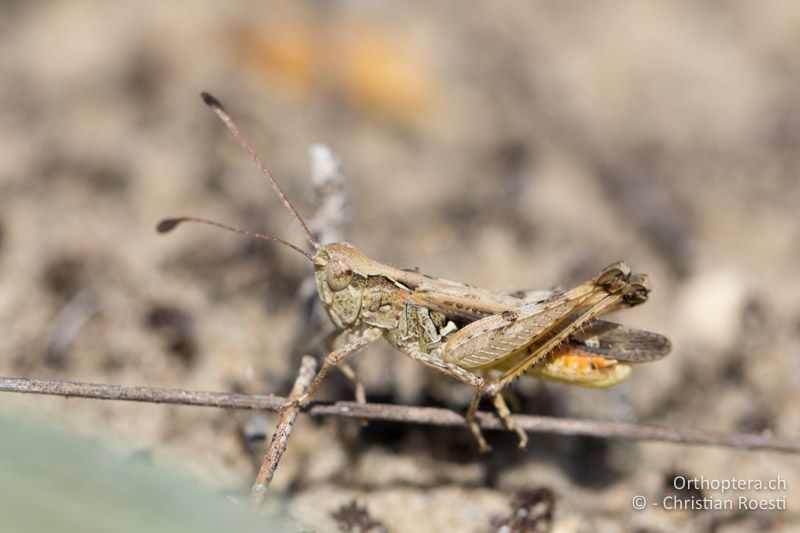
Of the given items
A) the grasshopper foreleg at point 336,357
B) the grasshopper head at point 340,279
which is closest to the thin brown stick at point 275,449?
→ the grasshopper foreleg at point 336,357

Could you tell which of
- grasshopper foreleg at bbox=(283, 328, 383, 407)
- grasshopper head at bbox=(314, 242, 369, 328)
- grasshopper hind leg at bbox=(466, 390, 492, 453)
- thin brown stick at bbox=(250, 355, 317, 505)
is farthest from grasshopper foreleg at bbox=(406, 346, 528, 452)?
thin brown stick at bbox=(250, 355, 317, 505)

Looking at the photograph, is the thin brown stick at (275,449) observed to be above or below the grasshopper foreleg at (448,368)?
below

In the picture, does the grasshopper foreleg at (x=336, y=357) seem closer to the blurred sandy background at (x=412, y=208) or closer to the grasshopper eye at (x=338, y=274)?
the grasshopper eye at (x=338, y=274)

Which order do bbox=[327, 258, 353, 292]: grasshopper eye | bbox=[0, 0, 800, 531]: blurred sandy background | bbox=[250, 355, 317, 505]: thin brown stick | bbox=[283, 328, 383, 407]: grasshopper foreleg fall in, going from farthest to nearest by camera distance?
1. bbox=[0, 0, 800, 531]: blurred sandy background
2. bbox=[327, 258, 353, 292]: grasshopper eye
3. bbox=[283, 328, 383, 407]: grasshopper foreleg
4. bbox=[250, 355, 317, 505]: thin brown stick

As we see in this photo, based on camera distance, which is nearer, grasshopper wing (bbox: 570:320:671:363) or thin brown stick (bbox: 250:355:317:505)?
thin brown stick (bbox: 250:355:317:505)

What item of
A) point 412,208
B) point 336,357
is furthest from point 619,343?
point 412,208

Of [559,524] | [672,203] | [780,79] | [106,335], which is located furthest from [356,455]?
[780,79]

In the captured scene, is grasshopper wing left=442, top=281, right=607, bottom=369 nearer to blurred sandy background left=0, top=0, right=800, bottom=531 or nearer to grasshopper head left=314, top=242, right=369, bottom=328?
grasshopper head left=314, top=242, right=369, bottom=328
